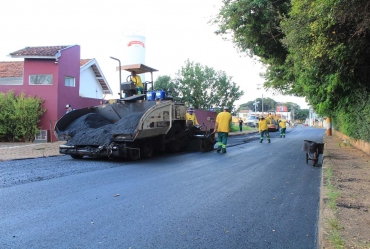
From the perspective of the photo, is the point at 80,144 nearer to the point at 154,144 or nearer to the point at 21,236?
the point at 154,144

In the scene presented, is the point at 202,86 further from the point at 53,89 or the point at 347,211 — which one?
the point at 347,211

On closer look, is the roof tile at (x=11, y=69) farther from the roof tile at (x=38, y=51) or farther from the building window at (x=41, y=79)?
the building window at (x=41, y=79)

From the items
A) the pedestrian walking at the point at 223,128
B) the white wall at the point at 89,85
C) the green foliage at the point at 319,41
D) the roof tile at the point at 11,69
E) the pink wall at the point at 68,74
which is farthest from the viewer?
the white wall at the point at 89,85

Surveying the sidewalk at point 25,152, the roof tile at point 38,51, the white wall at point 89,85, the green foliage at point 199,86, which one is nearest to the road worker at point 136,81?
the sidewalk at point 25,152

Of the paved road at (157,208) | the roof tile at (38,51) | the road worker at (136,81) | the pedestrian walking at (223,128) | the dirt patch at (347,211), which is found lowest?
the paved road at (157,208)

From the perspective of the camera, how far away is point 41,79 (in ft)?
59.0

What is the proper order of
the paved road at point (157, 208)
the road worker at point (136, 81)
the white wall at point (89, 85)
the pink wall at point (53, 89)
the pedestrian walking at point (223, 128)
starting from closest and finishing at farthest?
1. the paved road at point (157, 208)
2. the road worker at point (136, 81)
3. the pedestrian walking at point (223, 128)
4. the pink wall at point (53, 89)
5. the white wall at point (89, 85)

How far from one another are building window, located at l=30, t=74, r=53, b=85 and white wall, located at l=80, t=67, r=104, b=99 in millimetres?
6042

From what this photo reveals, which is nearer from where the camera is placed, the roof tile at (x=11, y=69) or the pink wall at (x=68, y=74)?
the pink wall at (x=68, y=74)

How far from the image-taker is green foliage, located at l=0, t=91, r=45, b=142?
16.4 meters

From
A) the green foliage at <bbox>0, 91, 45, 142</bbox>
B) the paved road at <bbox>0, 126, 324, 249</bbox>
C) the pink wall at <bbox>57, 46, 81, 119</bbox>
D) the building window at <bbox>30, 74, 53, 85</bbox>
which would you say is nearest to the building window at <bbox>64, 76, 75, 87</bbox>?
the pink wall at <bbox>57, 46, 81, 119</bbox>

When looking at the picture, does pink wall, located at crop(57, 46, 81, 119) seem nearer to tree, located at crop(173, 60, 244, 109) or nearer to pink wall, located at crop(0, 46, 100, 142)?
pink wall, located at crop(0, 46, 100, 142)

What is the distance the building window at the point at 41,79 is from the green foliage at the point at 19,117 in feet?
3.82

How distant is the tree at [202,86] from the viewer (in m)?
30.7
